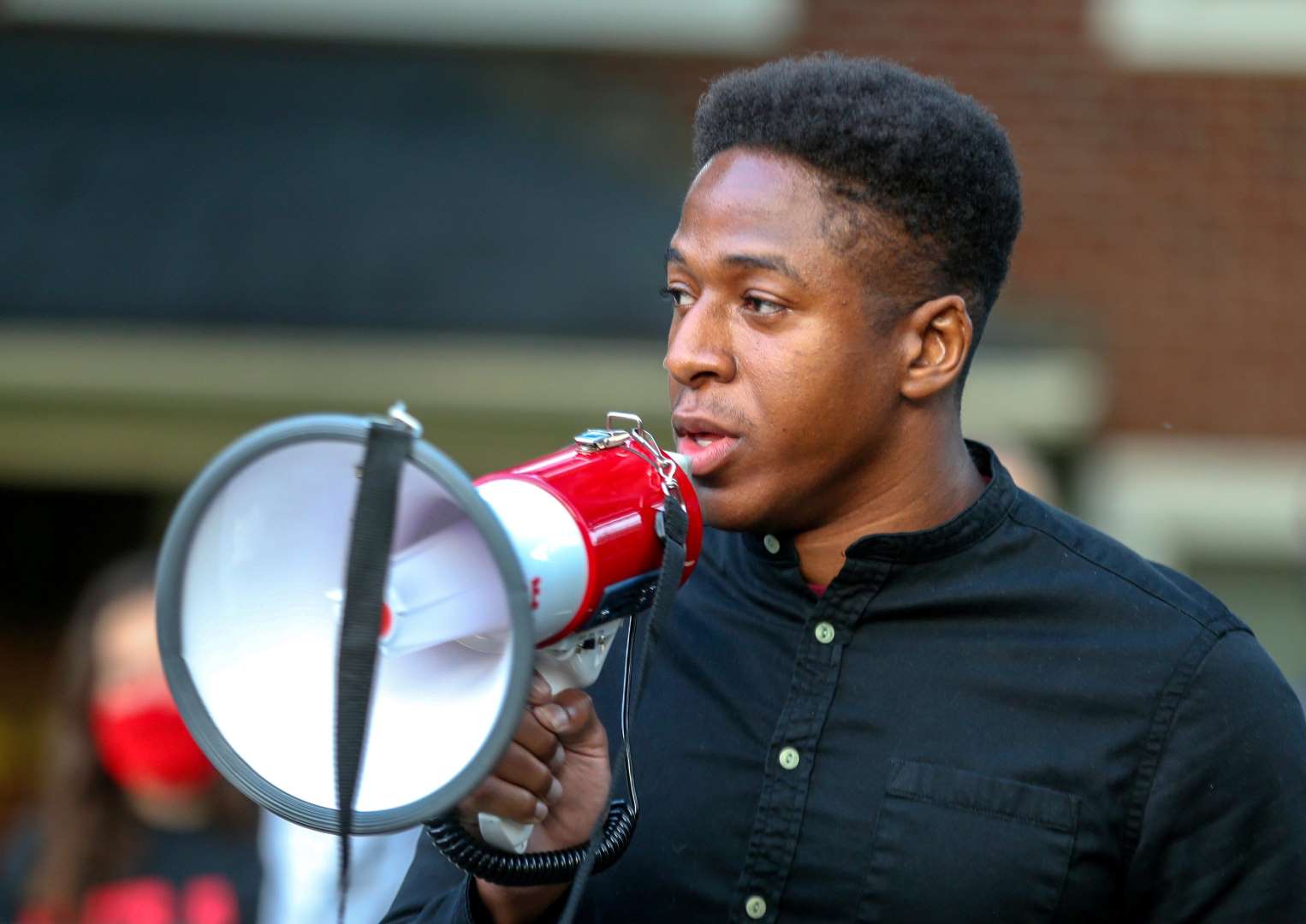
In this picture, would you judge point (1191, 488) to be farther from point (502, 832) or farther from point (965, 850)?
point (502, 832)

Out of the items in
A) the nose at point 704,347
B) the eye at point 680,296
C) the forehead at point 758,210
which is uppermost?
the forehead at point 758,210

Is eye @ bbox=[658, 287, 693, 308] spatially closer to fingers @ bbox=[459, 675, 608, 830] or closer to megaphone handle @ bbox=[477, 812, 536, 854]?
fingers @ bbox=[459, 675, 608, 830]

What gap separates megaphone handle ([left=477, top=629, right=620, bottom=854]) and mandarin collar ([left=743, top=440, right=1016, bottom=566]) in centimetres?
31

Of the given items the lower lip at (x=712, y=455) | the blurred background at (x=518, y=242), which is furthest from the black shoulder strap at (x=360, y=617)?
the blurred background at (x=518, y=242)

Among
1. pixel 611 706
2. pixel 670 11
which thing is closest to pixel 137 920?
pixel 611 706

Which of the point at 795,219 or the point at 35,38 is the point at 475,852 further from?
the point at 35,38

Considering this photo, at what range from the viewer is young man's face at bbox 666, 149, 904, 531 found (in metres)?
2.21

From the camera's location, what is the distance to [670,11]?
7.06 meters

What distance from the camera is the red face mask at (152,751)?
4117 mm

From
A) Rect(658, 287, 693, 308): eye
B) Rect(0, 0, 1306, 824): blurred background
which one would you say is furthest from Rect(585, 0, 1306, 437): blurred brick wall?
Rect(658, 287, 693, 308): eye

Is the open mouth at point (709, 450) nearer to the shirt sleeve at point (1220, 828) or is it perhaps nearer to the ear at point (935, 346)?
the ear at point (935, 346)

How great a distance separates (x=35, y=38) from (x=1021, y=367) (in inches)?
166

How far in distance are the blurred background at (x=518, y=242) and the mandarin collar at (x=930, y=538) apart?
355cm

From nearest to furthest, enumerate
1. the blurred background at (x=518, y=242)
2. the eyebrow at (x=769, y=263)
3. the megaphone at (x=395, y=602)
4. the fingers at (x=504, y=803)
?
1. the megaphone at (x=395, y=602)
2. the fingers at (x=504, y=803)
3. the eyebrow at (x=769, y=263)
4. the blurred background at (x=518, y=242)
